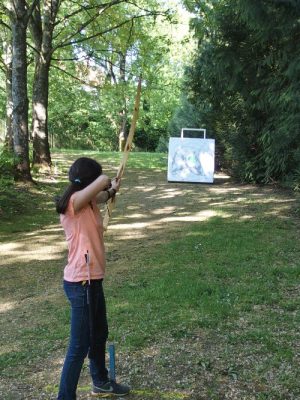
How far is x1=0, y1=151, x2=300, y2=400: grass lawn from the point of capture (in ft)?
11.9

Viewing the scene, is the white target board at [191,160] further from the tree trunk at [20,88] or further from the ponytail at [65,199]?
the ponytail at [65,199]

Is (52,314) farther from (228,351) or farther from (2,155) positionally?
(2,155)

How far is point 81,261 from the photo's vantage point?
3064 mm

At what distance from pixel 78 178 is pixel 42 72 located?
1281 centimetres

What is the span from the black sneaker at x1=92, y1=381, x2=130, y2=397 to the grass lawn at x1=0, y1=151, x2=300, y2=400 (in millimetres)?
102

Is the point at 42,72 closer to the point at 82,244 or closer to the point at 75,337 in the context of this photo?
the point at 82,244

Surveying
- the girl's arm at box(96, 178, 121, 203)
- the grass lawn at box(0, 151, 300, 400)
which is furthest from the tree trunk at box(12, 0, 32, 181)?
the girl's arm at box(96, 178, 121, 203)

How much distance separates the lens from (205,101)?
12398 mm

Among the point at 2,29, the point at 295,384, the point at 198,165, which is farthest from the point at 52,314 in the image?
the point at 2,29

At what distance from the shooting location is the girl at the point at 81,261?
3043 millimetres

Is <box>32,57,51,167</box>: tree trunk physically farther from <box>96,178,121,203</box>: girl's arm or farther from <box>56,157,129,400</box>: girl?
<box>56,157,129,400</box>: girl

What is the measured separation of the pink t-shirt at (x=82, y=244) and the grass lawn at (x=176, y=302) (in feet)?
3.29

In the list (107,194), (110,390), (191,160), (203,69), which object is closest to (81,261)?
(107,194)

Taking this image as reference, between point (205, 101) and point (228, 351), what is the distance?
9.26m
